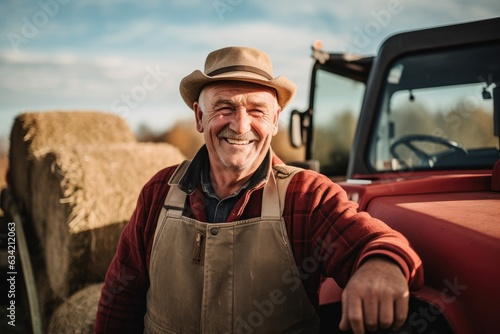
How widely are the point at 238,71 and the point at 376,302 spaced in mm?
1159

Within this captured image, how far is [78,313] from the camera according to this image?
3.16m

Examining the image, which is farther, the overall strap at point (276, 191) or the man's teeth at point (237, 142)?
the man's teeth at point (237, 142)

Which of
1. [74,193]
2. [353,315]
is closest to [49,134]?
[74,193]

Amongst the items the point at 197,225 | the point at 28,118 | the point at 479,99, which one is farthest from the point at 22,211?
the point at 479,99

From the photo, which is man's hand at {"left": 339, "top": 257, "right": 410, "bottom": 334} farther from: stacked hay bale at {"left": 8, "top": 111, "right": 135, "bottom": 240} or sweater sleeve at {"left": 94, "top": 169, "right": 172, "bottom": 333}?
stacked hay bale at {"left": 8, "top": 111, "right": 135, "bottom": 240}

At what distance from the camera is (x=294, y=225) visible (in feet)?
5.86

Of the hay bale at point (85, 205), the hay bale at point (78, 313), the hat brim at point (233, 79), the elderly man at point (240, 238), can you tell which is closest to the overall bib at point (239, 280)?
the elderly man at point (240, 238)

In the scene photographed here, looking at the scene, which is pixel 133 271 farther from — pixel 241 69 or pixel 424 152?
pixel 424 152

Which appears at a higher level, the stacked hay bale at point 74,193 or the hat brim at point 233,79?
the hat brim at point 233,79

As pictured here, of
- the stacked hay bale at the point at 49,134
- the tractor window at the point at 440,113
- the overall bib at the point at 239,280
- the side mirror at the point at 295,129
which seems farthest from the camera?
the stacked hay bale at the point at 49,134

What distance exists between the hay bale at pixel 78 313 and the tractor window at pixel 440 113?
2.21 meters

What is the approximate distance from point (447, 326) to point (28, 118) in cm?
486

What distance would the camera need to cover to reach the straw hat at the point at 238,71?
6.54 feet

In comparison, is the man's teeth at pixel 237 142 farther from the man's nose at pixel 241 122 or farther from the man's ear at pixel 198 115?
the man's ear at pixel 198 115
